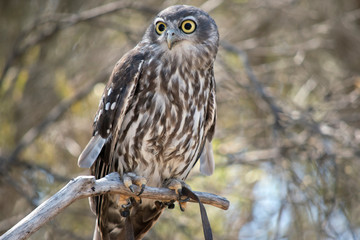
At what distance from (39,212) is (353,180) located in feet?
10.8

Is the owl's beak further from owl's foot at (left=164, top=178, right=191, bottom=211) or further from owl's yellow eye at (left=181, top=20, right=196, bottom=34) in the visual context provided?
owl's foot at (left=164, top=178, right=191, bottom=211)

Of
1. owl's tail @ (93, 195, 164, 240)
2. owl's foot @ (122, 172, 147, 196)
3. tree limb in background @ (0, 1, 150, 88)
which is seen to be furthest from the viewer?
tree limb in background @ (0, 1, 150, 88)

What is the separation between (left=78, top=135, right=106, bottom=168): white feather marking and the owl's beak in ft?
2.68

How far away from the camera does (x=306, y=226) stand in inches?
203

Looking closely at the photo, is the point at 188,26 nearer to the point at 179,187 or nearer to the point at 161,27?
the point at 161,27

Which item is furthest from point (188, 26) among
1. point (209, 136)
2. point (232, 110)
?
point (232, 110)

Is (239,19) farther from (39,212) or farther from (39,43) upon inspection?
(39,212)

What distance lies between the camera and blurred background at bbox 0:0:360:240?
461cm

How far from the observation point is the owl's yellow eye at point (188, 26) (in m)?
3.81

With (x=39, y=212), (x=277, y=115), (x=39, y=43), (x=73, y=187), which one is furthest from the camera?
(x=39, y=43)

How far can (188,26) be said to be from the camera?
3.82 m

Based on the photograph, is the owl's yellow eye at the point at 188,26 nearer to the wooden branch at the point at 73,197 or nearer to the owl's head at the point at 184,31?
the owl's head at the point at 184,31

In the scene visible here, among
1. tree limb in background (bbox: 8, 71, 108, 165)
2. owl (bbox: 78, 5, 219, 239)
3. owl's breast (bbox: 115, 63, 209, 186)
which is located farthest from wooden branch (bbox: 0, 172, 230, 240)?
tree limb in background (bbox: 8, 71, 108, 165)

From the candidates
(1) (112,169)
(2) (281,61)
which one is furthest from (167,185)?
(2) (281,61)
